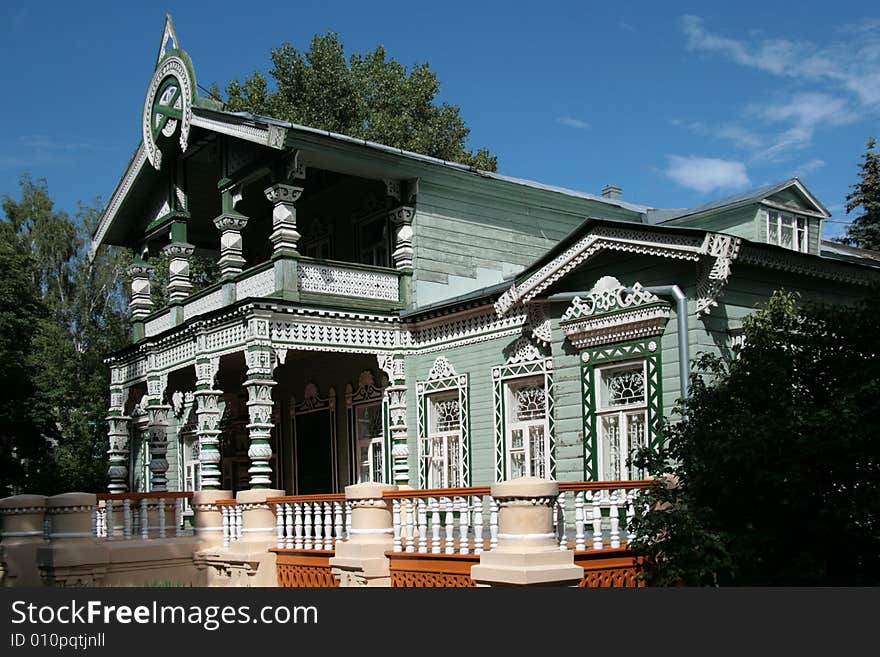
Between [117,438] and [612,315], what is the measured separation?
1237 cm

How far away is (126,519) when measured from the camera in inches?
583

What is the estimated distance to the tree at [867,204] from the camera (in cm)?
3212

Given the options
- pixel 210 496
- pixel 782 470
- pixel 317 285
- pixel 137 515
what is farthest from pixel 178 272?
pixel 782 470

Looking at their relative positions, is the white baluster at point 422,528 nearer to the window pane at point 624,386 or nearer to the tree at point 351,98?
the window pane at point 624,386

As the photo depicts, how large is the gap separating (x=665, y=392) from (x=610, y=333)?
1.19 metres

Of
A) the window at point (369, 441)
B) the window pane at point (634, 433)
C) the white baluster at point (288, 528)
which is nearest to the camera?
the window pane at point (634, 433)

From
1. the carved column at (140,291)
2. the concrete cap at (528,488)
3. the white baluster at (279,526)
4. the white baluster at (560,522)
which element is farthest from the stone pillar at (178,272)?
the concrete cap at (528,488)

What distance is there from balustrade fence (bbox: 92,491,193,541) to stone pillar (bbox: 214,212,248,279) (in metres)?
4.39

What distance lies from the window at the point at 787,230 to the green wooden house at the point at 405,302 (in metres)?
0.05

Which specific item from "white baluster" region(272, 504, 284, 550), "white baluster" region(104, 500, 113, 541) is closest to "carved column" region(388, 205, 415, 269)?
"white baluster" region(272, 504, 284, 550)

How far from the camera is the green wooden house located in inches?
527

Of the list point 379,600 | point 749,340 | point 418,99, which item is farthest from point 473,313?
point 418,99

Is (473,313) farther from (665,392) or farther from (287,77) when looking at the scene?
(287,77)

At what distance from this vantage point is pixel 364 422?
19.2 metres
